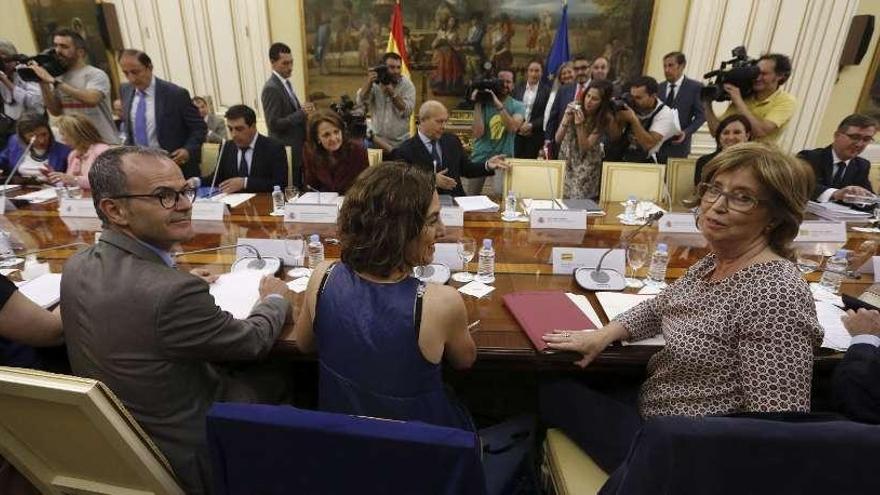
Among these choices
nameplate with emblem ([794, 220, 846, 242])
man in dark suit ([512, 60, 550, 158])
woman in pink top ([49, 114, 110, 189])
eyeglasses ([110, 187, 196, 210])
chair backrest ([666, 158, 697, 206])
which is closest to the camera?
eyeglasses ([110, 187, 196, 210])

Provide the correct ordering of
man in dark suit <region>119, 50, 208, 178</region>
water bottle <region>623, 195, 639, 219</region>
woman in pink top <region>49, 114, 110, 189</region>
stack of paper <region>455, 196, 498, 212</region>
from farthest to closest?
man in dark suit <region>119, 50, 208, 178</region>
woman in pink top <region>49, 114, 110, 189</region>
stack of paper <region>455, 196, 498, 212</region>
water bottle <region>623, 195, 639, 219</region>

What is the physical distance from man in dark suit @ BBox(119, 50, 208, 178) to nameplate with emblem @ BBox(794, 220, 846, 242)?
4184 mm

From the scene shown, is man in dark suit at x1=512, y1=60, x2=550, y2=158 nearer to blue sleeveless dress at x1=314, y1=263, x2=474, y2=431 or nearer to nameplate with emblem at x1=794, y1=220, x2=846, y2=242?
nameplate with emblem at x1=794, y1=220, x2=846, y2=242

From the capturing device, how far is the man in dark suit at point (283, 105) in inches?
165

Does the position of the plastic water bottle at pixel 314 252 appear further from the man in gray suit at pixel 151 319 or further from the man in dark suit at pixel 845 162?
the man in dark suit at pixel 845 162

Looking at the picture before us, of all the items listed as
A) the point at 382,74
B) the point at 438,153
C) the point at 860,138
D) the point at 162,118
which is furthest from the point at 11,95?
the point at 860,138

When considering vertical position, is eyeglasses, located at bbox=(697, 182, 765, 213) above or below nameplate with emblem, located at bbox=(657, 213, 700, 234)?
above

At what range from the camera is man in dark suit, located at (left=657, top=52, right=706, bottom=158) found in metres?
4.32

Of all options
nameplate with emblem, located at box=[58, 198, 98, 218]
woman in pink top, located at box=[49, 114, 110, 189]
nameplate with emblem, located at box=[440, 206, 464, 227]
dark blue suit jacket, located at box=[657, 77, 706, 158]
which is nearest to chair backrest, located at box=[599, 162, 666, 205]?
nameplate with emblem, located at box=[440, 206, 464, 227]

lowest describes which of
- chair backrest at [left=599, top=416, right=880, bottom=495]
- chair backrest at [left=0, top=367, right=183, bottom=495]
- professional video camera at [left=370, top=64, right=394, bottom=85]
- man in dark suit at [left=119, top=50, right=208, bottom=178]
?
chair backrest at [left=0, top=367, right=183, bottom=495]

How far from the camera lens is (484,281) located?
5.97 ft

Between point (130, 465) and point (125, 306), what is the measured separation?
0.41 meters

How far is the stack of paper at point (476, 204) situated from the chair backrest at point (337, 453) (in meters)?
2.01

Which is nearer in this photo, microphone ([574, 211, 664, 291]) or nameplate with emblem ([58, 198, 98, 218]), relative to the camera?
microphone ([574, 211, 664, 291])
